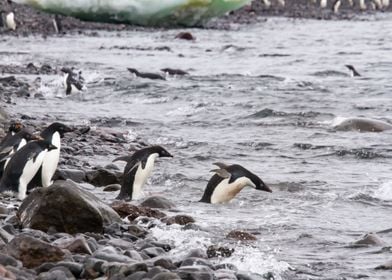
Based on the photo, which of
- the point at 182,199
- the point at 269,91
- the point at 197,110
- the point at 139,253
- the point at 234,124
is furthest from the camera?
the point at 269,91

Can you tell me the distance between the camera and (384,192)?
781cm

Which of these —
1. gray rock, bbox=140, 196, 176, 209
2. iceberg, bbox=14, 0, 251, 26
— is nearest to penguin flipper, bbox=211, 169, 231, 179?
gray rock, bbox=140, 196, 176, 209

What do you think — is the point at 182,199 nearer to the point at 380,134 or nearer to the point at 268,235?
the point at 268,235

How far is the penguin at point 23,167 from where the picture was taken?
7.33m

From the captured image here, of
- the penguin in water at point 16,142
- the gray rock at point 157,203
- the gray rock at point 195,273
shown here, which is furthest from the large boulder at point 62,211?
the penguin in water at point 16,142

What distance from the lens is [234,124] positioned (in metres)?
12.1

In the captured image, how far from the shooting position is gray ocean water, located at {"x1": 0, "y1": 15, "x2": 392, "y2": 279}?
6.07 meters

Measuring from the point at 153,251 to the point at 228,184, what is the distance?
2.42 m

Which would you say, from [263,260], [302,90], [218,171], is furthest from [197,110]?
[263,260]

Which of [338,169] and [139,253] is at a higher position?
[139,253]

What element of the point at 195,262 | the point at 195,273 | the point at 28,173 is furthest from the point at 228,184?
the point at 195,273

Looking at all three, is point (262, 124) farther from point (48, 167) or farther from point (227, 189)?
point (48, 167)

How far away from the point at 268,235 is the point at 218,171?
160cm

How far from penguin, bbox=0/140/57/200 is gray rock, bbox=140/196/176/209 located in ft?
3.23
